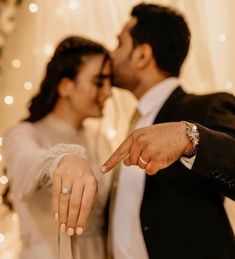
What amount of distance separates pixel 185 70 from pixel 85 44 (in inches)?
17.0

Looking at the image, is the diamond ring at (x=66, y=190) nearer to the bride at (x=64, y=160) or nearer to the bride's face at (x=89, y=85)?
the bride at (x=64, y=160)

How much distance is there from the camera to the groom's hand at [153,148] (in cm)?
88

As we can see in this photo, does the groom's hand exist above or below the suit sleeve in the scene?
above

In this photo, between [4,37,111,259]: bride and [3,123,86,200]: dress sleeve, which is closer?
[4,37,111,259]: bride

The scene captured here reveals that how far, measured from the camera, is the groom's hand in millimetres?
880

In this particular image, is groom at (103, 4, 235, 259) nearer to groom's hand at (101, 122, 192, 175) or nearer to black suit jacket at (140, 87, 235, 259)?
black suit jacket at (140, 87, 235, 259)

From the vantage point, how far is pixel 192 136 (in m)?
0.93

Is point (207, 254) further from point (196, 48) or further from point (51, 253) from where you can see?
point (196, 48)

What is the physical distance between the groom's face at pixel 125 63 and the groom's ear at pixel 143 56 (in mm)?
16

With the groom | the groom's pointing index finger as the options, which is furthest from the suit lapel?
the groom's pointing index finger

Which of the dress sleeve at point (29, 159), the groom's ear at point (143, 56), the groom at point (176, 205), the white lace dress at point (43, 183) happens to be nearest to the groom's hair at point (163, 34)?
the groom's ear at point (143, 56)

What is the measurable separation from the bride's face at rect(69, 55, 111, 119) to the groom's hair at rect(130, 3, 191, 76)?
0.14m

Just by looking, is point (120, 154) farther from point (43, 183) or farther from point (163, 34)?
point (163, 34)

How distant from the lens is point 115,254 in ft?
4.32
